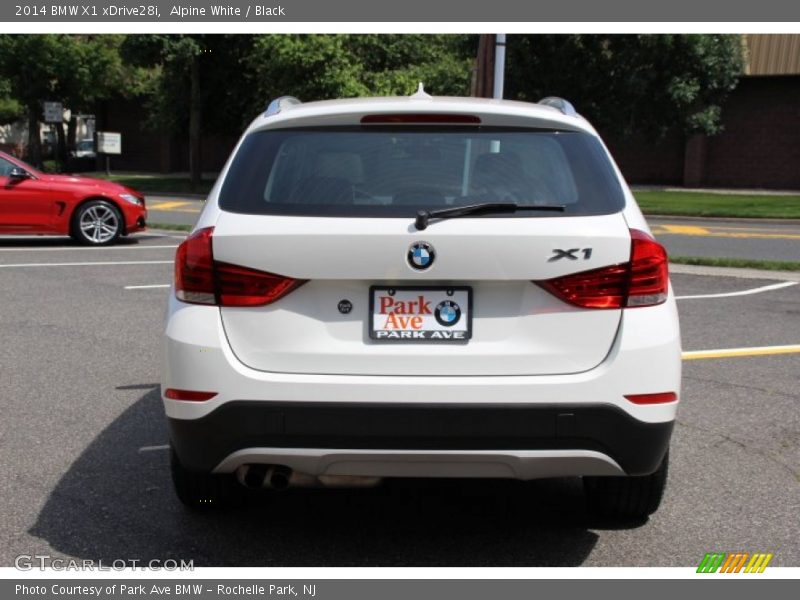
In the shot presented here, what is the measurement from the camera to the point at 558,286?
362 cm

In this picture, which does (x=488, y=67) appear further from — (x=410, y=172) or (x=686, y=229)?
(x=410, y=172)

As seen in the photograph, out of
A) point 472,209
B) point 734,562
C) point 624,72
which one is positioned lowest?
point 734,562

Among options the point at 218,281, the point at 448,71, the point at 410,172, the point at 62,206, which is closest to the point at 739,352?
the point at 410,172

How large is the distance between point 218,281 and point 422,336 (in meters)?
0.75

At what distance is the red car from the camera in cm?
1491

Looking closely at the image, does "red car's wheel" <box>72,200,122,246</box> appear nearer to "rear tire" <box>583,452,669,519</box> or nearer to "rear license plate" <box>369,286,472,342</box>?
"rear tire" <box>583,452,669,519</box>

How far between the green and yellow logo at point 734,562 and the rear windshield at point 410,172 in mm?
1373

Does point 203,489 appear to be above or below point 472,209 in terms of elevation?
below

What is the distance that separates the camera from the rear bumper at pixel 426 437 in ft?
11.6

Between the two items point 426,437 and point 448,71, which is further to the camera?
point 448,71

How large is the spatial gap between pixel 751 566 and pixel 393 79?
27.3 meters

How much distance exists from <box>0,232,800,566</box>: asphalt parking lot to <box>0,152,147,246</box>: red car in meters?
8.05

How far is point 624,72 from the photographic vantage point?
98.5 feet

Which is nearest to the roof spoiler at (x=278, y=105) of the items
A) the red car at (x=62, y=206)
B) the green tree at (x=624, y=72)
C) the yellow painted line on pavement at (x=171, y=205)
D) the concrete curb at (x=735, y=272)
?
the concrete curb at (x=735, y=272)
